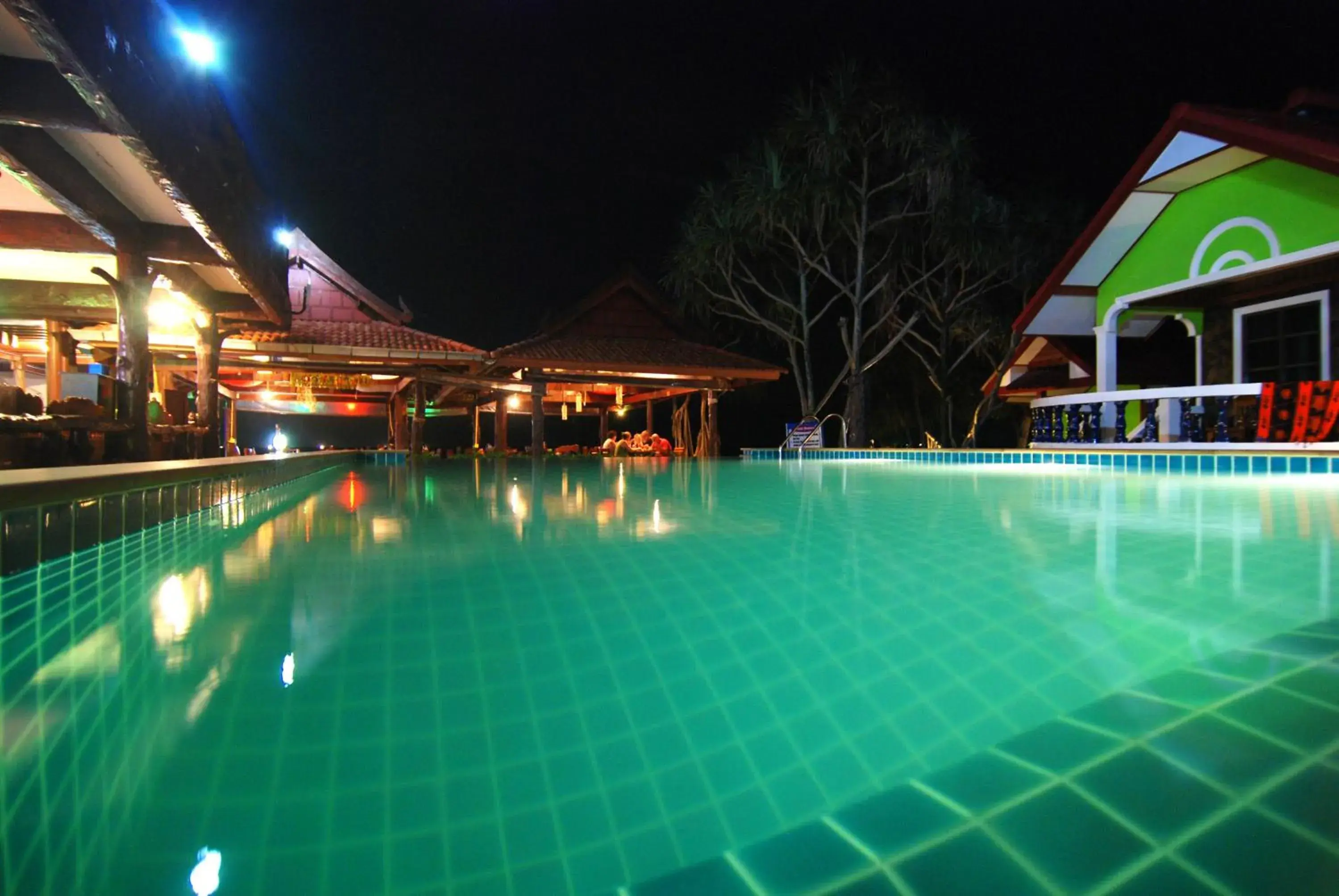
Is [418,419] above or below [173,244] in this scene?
below

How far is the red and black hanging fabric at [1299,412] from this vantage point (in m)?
7.68

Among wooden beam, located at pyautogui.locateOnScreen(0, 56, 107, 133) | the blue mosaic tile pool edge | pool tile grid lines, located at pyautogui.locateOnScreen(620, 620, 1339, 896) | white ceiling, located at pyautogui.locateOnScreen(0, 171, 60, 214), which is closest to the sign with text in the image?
the blue mosaic tile pool edge

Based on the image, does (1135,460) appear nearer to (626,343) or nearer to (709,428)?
(709,428)

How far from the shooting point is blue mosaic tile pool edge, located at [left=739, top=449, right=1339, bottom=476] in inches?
293

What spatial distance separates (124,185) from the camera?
5.15 m

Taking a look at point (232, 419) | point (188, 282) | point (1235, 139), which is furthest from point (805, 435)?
point (232, 419)

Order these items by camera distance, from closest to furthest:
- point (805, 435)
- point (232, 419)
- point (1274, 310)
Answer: point (1274, 310), point (805, 435), point (232, 419)

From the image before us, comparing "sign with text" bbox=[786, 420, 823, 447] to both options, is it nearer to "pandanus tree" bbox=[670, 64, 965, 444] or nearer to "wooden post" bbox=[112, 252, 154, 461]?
"pandanus tree" bbox=[670, 64, 965, 444]

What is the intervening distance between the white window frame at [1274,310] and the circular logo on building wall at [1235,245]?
903 millimetres

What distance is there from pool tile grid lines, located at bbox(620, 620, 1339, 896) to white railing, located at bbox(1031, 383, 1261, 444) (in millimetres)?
9855

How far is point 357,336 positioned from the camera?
1360cm

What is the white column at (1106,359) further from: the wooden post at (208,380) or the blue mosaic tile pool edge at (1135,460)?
the wooden post at (208,380)

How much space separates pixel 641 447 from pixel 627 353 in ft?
14.3

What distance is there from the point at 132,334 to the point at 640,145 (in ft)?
55.5
